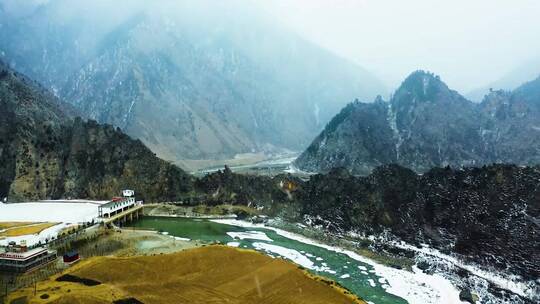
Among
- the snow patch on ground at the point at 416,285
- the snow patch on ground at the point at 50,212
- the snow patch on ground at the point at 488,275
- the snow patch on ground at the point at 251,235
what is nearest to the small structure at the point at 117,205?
the snow patch on ground at the point at 50,212

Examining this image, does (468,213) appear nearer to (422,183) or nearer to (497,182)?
(497,182)

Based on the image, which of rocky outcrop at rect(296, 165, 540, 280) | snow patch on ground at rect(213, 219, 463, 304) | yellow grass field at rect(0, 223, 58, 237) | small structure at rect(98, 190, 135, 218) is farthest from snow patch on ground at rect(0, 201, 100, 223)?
rocky outcrop at rect(296, 165, 540, 280)

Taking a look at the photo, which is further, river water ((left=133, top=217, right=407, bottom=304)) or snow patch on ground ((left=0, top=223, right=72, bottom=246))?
snow patch on ground ((left=0, top=223, right=72, bottom=246))

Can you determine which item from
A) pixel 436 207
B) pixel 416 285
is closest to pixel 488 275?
pixel 416 285

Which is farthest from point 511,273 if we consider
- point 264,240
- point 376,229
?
point 264,240

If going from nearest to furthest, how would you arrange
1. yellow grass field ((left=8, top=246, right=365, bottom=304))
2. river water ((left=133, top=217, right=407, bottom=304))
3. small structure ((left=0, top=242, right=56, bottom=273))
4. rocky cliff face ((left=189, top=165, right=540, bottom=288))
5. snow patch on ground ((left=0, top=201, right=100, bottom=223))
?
yellow grass field ((left=8, top=246, right=365, bottom=304))
small structure ((left=0, top=242, right=56, bottom=273))
river water ((left=133, top=217, right=407, bottom=304))
rocky cliff face ((left=189, top=165, right=540, bottom=288))
snow patch on ground ((left=0, top=201, right=100, bottom=223))

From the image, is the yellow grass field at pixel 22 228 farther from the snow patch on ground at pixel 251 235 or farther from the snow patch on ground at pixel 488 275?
the snow patch on ground at pixel 488 275

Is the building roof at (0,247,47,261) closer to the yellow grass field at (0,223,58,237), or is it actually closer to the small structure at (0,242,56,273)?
the small structure at (0,242,56,273)
